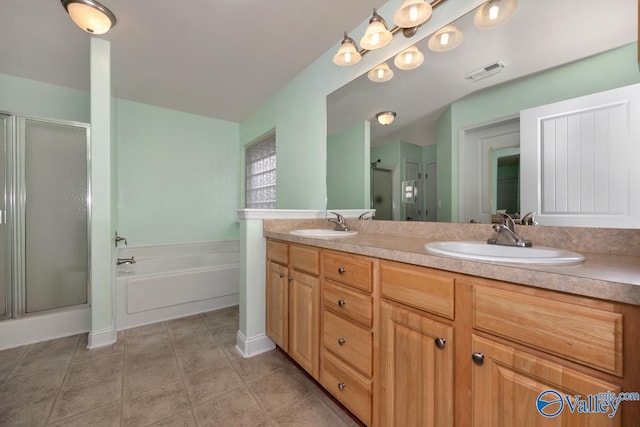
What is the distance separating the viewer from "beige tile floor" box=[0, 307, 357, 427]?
1.29 meters

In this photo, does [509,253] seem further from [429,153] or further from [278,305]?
[278,305]

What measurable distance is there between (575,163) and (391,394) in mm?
1093

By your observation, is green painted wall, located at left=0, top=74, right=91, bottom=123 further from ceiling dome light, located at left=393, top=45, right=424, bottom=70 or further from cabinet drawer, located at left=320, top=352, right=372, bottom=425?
cabinet drawer, located at left=320, top=352, right=372, bottom=425

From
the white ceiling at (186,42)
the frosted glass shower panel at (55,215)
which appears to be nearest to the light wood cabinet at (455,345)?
the white ceiling at (186,42)

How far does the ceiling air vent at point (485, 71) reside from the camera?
3.81 ft

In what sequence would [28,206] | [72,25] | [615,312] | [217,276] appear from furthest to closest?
[217,276]
[28,206]
[72,25]
[615,312]

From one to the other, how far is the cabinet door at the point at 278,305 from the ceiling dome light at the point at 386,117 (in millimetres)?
1161

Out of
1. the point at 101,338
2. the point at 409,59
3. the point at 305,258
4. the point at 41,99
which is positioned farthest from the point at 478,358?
the point at 41,99

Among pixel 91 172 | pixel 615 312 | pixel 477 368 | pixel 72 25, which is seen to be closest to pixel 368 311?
pixel 477 368

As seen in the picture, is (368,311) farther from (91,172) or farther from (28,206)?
(28,206)

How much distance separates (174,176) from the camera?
3350mm

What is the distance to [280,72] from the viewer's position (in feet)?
8.06

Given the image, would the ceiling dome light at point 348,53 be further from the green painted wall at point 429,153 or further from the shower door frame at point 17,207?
the shower door frame at point 17,207

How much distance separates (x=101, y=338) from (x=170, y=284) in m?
0.64
